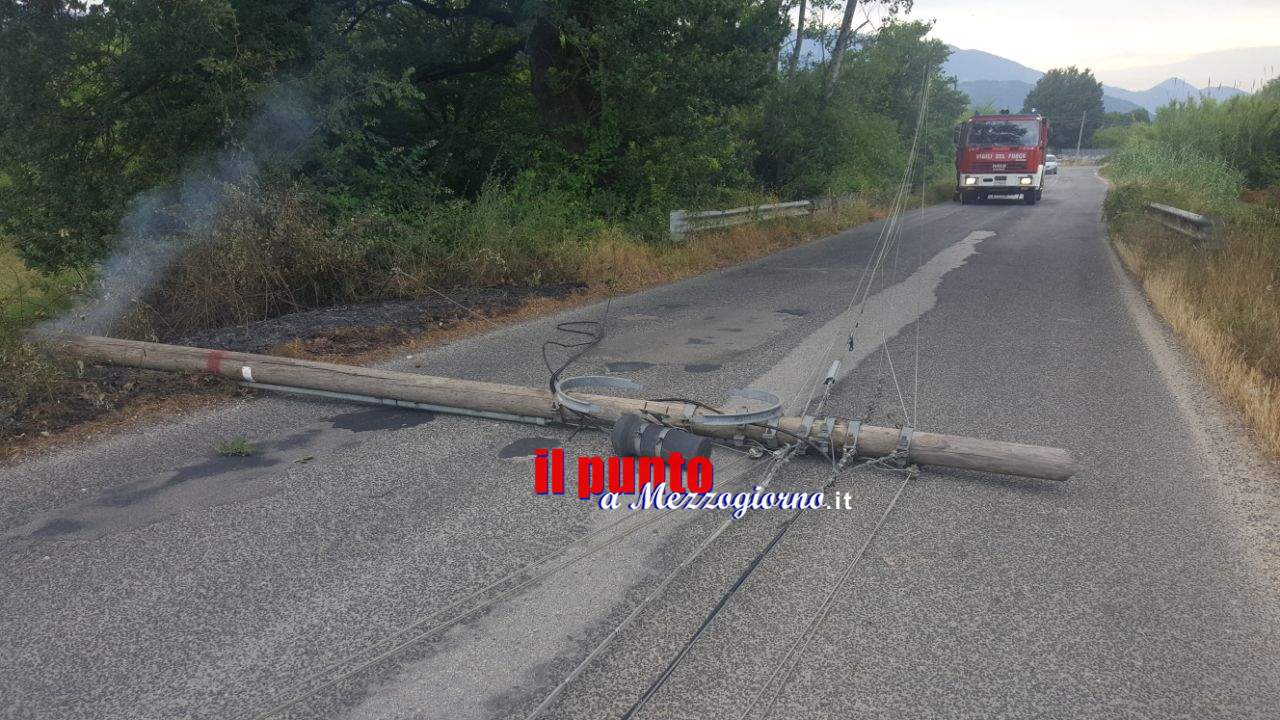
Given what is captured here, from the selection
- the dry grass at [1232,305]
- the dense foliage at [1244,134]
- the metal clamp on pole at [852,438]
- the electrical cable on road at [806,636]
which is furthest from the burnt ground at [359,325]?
the dense foliage at [1244,134]

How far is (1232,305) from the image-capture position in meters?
8.08

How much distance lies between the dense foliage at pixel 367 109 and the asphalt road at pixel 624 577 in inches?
220

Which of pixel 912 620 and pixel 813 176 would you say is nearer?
pixel 912 620

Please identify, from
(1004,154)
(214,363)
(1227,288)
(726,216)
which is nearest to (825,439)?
(214,363)

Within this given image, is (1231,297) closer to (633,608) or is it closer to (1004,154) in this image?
(633,608)

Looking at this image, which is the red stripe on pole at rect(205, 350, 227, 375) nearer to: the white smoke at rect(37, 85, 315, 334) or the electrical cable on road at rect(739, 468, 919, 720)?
the white smoke at rect(37, 85, 315, 334)

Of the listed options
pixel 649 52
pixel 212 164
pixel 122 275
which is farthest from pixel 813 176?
pixel 122 275

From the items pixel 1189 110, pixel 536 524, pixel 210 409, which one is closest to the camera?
pixel 536 524

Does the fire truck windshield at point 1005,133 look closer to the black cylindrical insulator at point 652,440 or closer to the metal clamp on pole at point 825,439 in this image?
the metal clamp on pole at point 825,439

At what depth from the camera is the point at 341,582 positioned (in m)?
3.46

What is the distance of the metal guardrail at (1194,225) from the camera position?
10930 mm

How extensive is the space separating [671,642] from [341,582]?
1.50 metres

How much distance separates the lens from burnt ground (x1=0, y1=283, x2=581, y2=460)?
543 cm

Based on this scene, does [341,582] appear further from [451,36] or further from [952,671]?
[451,36]
